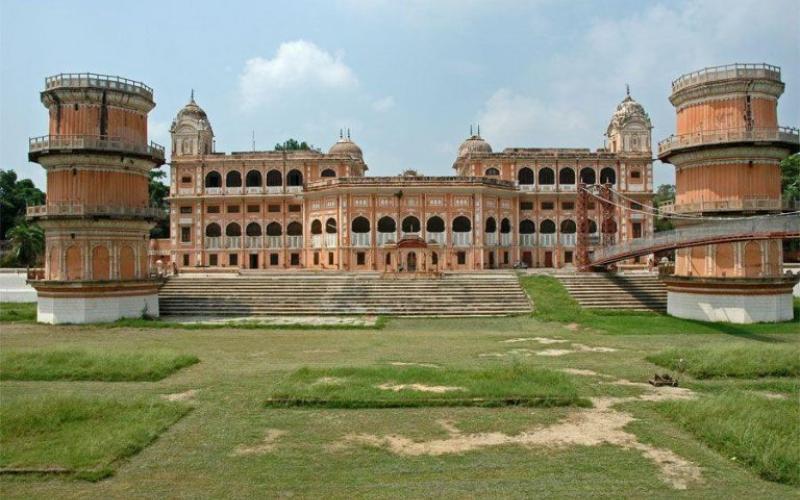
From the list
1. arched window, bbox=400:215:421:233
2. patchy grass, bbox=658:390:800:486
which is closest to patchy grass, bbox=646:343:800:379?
patchy grass, bbox=658:390:800:486

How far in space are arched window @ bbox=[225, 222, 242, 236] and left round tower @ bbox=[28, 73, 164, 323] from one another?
22.8 m

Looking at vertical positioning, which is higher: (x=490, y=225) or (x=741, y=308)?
(x=490, y=225)

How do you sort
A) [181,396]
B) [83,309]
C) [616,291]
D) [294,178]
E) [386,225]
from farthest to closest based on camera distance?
[294,178], [386,225], [616,291], [83,309], [181,396]

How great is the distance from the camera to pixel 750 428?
10414 millimetres

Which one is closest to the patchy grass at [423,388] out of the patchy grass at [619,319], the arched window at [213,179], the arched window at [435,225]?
the patchy grass at [619,319]

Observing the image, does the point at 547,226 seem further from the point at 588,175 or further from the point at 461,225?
the point at 461,225

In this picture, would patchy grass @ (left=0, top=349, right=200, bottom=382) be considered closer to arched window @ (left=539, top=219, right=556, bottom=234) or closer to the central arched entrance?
the central arched entrance

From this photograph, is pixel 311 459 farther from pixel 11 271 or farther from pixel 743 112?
pixel 11 271

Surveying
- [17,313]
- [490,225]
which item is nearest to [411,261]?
[490,225]

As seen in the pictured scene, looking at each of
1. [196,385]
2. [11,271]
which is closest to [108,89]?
[11,271]

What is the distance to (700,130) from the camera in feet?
97.0

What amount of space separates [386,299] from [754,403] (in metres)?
22.8

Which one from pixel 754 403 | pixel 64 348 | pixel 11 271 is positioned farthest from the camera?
pixel 11 271

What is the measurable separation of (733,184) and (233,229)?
39.5m
